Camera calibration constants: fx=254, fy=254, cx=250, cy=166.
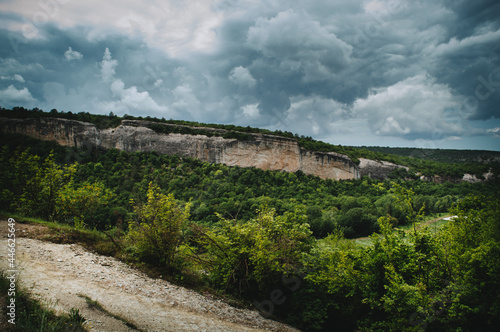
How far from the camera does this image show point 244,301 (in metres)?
10.0

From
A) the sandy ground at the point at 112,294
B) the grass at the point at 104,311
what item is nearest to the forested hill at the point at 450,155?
the sandy ground at the point at 112,294

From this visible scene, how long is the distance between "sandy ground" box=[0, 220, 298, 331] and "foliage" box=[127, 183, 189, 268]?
84 centimetres

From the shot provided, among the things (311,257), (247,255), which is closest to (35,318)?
(247,255)

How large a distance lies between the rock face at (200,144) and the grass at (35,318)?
44.5 metres

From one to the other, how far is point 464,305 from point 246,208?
2839 centimetres

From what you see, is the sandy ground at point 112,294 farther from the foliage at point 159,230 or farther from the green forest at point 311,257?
the green forest at point 311,257

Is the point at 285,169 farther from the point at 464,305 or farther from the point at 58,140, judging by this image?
the point at 464,305

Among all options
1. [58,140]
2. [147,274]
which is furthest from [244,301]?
[58,140]

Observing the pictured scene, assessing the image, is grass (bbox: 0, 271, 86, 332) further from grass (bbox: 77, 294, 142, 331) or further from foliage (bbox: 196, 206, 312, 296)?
foliage (bbox: 196, 206, 312, 296)

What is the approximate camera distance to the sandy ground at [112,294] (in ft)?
18.7

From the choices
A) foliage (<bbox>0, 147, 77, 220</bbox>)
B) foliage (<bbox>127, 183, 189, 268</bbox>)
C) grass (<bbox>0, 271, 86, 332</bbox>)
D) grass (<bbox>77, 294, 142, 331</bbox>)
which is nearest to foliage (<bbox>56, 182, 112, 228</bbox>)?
foliage (<bbox>0, 147, 77, 220</bbox>)

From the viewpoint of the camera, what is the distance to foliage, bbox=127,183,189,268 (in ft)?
29.3

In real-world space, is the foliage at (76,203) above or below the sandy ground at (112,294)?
above

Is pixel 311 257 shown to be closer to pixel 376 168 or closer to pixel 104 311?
pixel 104 311
